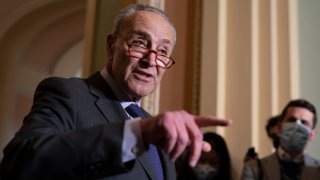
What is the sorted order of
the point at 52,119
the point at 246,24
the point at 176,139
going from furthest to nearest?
the point at 246,24, the point at 52,119, the point at 176,139

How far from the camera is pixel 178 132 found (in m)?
0.87

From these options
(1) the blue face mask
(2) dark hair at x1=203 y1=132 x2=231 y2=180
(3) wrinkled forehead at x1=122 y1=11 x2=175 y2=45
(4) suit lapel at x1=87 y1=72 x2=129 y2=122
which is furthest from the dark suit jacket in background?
(2) dark hair at x1=203 y1=132 x2=231 y2=180

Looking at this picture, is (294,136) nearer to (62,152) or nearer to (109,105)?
(109,105)

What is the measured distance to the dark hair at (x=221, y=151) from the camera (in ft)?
9.87

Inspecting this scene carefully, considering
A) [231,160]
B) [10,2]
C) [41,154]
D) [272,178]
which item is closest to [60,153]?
[41,154]

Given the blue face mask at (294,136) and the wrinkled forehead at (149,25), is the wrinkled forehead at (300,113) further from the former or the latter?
the wrinkled forehead at (149,25)

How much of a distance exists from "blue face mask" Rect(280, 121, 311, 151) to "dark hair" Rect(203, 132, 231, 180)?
0.44m

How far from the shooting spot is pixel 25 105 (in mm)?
6660

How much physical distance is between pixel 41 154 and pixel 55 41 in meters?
6.15

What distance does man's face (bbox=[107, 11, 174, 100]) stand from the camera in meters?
1.47

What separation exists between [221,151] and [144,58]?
1744 millimetres

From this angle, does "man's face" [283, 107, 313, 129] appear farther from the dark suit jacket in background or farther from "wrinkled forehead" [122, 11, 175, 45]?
the dark suit jacket in background

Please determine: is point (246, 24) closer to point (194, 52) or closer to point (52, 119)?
point (194, 52)

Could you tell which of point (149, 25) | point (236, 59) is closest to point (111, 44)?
point (149, 25)
